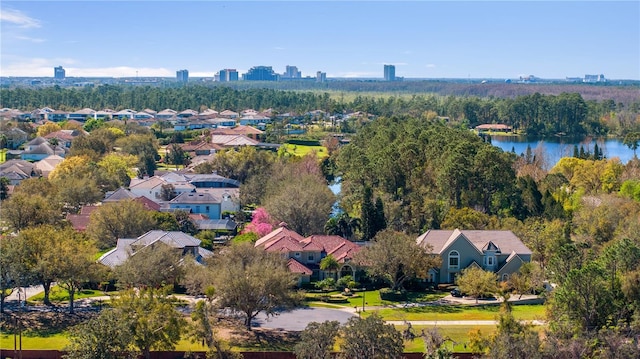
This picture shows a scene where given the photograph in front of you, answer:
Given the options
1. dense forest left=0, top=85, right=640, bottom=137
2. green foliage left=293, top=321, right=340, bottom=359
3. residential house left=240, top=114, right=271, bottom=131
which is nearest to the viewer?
green foliage left=293, top=321, right=340, bottom=359

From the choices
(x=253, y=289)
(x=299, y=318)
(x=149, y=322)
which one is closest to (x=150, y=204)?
(x=299, y=318)

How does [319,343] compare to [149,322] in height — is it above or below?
below

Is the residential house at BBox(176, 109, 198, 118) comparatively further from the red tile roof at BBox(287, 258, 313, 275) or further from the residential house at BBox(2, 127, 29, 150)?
the red tile roof at BBox(287, 258, 313, 275)

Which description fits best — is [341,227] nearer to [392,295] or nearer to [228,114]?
[392,295]

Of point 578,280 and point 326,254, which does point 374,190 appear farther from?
point 578,280

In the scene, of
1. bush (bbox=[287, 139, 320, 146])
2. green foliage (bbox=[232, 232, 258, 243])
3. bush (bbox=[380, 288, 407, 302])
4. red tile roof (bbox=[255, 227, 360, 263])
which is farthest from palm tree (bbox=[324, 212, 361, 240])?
bush (bbox=[287, 139, 320, 146])

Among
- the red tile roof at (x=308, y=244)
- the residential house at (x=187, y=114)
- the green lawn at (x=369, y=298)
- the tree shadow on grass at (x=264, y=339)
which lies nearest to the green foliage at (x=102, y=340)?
the tree shadow on grass at (x=264, y=339)
